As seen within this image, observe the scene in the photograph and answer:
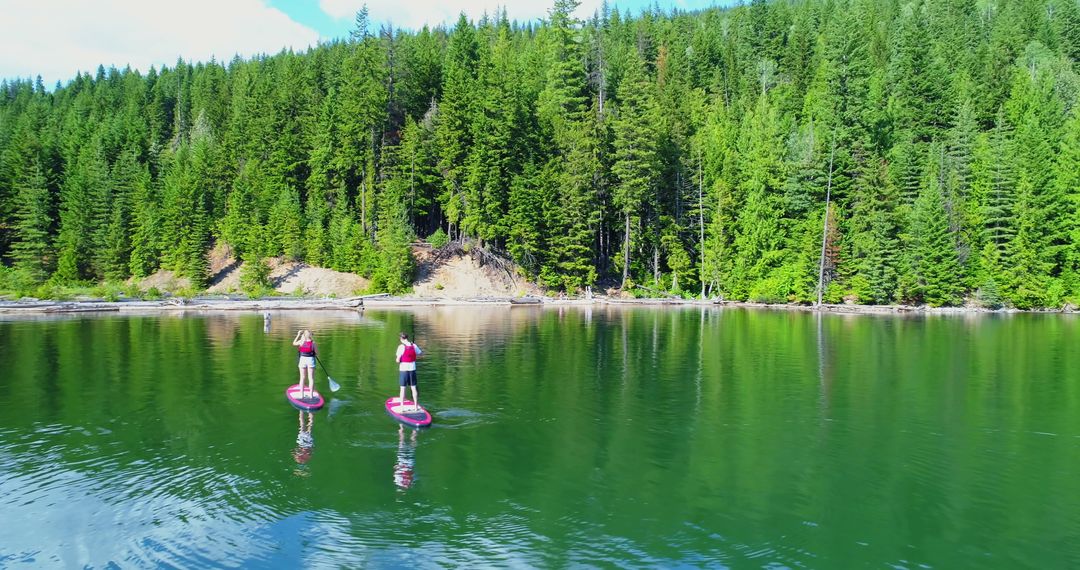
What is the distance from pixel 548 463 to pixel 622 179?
6238cm

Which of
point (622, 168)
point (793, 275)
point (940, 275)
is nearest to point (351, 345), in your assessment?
point (622, 168)

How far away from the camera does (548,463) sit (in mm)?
16016

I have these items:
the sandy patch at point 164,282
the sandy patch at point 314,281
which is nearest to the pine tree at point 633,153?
the sandy patch at point 314,281

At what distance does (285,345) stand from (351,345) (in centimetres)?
349

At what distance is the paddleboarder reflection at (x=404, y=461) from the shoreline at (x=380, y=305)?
4243 cm

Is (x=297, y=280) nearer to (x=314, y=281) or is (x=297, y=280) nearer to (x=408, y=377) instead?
(x=314, y=281)

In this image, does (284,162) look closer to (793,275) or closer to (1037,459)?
(793,275)

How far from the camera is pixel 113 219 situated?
80625 millimetres

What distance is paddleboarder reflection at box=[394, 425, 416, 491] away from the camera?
1455 centimetres

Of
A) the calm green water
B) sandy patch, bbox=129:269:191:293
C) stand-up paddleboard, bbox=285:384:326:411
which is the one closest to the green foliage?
sandy patch, bbox=129:269:191:293

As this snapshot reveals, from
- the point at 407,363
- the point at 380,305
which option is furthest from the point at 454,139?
the point at 407,363

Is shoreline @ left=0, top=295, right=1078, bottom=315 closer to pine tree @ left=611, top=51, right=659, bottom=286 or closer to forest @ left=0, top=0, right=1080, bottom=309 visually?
forest @ left=0, top=0, right=1080, bottom=309

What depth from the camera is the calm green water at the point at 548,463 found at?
11.5 m

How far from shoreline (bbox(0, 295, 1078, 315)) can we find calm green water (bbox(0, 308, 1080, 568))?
1019 inches
